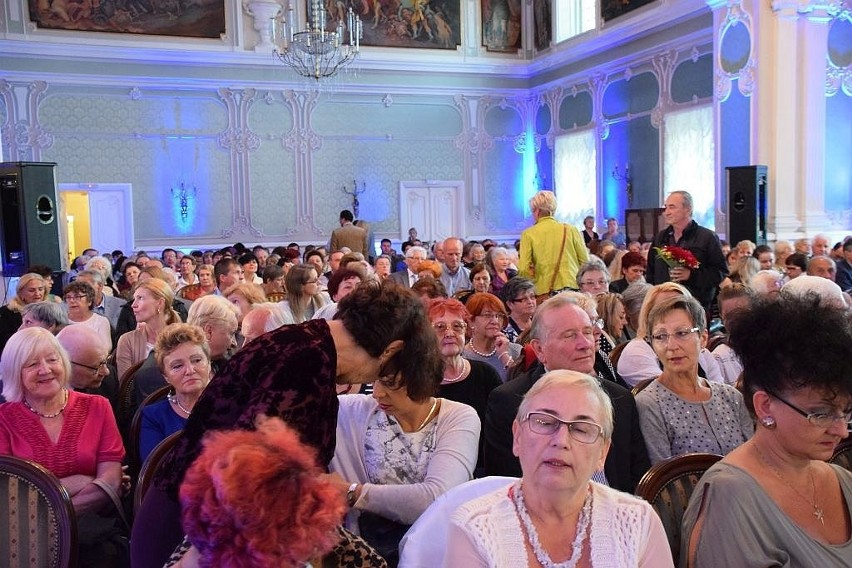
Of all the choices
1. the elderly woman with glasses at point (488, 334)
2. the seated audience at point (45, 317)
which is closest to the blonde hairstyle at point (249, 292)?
the seated audience at point (45, 317)

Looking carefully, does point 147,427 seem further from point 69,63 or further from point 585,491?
point 69,63

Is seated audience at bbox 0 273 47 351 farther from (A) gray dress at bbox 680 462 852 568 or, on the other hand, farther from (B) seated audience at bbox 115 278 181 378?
(A) gray dress at bbox 680 462 852 568

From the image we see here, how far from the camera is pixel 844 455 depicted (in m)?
2.67

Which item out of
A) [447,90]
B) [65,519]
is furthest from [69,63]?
[65,519]

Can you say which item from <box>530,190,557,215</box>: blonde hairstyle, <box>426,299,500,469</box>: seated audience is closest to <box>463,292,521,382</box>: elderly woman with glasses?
<box>426,299,500,469</box>: seated audience

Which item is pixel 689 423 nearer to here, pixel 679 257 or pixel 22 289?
pixel 679 257

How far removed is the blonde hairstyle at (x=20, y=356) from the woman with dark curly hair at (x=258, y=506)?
7.10 ft

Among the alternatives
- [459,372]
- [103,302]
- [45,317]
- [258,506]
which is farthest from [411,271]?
[258,506]

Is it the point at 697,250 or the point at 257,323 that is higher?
the point at 697,250

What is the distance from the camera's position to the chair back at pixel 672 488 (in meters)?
2.40

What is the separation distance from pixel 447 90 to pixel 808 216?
30.8ft

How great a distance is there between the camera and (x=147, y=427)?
3.42 meters

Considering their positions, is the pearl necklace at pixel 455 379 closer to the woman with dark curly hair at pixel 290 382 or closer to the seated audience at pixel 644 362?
the seated audience at pixel 644 362

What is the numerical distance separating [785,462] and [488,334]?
261 cm
